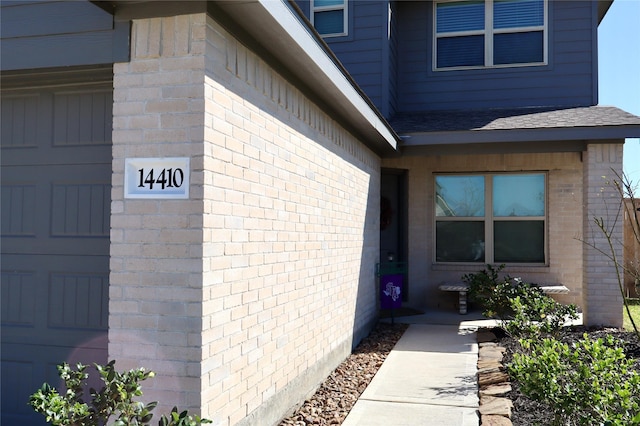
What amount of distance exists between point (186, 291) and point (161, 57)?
4.87 ft

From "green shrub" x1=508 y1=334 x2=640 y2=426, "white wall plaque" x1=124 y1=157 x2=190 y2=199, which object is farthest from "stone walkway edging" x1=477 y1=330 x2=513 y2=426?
"white wall plaque" x1=124 y1=157 x2=190 y2=199

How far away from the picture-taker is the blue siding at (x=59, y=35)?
3.71 m

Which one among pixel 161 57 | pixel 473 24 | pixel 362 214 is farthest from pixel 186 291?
pixel 473 24

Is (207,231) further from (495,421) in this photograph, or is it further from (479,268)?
(479,268)

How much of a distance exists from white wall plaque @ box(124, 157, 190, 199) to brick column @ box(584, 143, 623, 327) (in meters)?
7.25

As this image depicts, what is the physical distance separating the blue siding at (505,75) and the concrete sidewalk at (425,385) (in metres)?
4.82

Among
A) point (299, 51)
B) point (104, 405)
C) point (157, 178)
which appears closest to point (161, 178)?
point (157, 178)

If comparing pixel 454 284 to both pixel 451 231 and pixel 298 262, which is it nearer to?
pixel 451 231

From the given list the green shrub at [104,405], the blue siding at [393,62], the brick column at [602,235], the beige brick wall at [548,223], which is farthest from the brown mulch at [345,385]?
the blue siding at [393,62]

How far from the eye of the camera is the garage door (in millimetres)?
4090

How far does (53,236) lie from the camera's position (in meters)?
4.20

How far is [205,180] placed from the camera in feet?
11.4

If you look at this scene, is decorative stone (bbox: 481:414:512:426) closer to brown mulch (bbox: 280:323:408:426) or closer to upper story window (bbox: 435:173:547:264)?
brown mulch (bbox: 280:323:408:426)

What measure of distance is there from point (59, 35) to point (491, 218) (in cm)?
884
